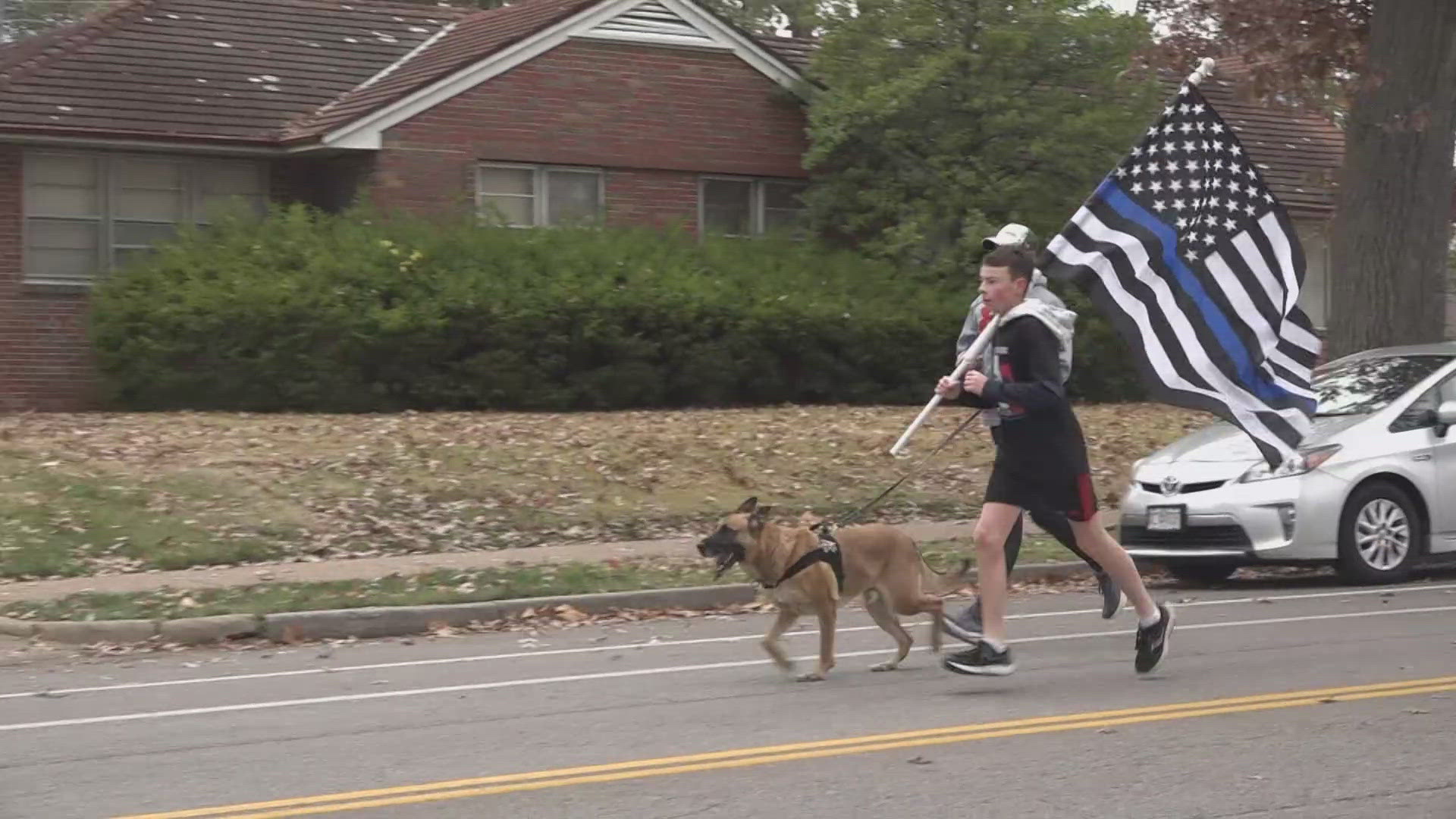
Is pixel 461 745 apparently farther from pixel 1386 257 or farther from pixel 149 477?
pixel 1386 257

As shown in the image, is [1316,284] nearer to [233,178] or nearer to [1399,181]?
[1399,181]

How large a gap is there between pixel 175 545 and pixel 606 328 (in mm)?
7663

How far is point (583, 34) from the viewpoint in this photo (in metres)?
24.6

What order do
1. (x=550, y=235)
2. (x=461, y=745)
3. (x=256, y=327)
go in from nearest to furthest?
(x=461, y=745) < (x=256, y=327) < (x=550, y=235)

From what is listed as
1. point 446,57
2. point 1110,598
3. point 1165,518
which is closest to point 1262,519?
point 1165,518

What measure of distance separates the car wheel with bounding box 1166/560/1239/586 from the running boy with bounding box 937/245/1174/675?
15.0ft

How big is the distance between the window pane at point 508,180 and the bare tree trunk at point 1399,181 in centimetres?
1100

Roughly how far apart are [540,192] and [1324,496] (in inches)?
546

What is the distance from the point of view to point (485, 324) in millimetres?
20906

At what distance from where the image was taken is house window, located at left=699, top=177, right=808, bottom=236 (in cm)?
2577

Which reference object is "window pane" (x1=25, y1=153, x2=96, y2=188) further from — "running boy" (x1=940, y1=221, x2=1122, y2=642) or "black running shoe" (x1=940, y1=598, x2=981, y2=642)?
"black running shoe" (x1=940, y1=598, x2=981, y2=642)

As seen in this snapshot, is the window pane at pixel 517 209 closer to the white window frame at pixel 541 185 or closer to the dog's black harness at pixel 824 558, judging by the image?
the white window frame at pixel 541 185

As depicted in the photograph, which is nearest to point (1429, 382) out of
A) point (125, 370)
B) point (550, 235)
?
point (550, 235)

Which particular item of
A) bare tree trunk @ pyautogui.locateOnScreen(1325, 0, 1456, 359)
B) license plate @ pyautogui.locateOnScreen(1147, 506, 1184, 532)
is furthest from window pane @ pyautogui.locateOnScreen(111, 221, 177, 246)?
license plate @ pyautogui.locateOnScreen(1147, 506, 1184, 532)
